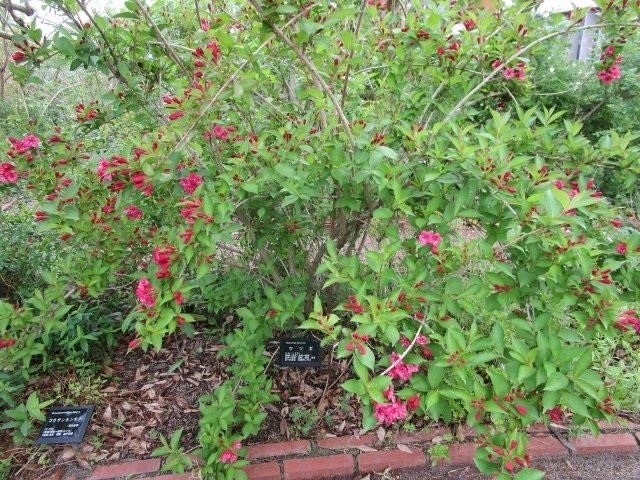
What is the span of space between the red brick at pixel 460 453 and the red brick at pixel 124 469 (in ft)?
3.94

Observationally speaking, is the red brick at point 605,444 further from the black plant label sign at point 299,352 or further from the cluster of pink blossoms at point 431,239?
the cluster of pink blossoms at point 431,239

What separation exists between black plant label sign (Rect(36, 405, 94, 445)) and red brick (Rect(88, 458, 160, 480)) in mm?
195

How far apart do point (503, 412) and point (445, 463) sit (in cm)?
A: 85

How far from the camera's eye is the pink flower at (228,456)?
1.60 m

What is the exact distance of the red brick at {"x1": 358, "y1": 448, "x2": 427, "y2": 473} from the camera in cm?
186

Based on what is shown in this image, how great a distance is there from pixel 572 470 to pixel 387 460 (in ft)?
2.66

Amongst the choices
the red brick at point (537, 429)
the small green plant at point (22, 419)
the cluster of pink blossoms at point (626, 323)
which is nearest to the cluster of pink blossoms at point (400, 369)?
the cluster of pink blossoms at point (626, 323)

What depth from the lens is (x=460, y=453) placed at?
6.31 ft

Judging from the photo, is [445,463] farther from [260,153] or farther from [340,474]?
[260,153]

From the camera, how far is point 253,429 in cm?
177

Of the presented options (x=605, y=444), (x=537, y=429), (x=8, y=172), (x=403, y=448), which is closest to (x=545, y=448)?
(x=537, y=429)

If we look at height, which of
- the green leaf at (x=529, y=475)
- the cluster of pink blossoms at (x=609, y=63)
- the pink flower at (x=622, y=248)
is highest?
the cluster of pink blossoms at (x=609, y=63)

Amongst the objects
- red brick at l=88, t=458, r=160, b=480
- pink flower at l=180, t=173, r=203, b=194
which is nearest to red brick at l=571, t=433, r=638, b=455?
red brick at l=88, t=458, r=160, b=480

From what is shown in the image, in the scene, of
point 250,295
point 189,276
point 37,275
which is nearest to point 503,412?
point 250,295
